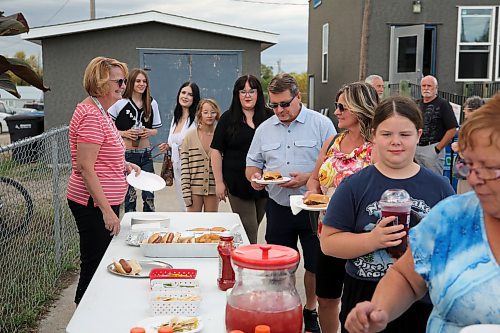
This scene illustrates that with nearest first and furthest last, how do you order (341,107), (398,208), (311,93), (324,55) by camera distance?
(398,208) → (341,107) → (324,55) → (311,93)

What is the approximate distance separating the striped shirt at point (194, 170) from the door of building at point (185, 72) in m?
9.02

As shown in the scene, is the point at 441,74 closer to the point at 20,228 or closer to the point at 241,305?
the point at 20,228

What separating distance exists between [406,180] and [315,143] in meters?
1.88

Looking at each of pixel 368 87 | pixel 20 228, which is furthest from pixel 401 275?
pixel 20 228

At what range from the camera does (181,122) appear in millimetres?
6914

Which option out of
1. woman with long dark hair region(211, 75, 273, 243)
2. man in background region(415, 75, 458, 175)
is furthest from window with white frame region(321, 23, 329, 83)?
woman with long dark hair region(211, 75, 273, 243)

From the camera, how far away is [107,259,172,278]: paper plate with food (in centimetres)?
302

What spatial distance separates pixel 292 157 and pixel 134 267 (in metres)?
1.93

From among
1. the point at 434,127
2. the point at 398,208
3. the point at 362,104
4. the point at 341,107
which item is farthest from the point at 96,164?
the point at 434,127

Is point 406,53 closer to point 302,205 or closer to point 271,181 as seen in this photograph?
point 271,181

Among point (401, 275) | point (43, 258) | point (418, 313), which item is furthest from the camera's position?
point (43, 258)

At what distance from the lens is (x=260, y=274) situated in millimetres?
2010

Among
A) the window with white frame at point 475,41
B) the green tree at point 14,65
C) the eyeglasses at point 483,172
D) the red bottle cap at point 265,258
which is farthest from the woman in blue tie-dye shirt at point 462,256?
the window with white frame at point 475,41

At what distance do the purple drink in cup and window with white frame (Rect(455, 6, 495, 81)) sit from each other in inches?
515
